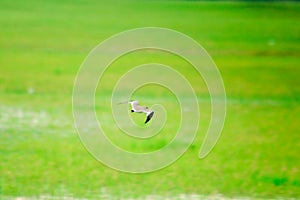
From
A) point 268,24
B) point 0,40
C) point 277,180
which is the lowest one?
point 277,180

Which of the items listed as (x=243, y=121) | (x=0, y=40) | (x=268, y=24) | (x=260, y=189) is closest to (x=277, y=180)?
(x=260, y=189)

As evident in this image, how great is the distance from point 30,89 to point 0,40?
12.7 m

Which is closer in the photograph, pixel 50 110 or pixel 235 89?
pixel 50 110

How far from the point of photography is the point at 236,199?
34.9ft

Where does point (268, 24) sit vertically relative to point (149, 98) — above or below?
above

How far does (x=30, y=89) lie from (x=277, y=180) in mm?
12089

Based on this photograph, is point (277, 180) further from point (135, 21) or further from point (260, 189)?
point (135, 21)

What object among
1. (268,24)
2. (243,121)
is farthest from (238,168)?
(268,24)

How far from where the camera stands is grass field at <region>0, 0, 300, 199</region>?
11547mm

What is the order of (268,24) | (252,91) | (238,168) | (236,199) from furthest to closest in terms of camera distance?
(268,24) → (252,91) → (238,168) → (236,199)

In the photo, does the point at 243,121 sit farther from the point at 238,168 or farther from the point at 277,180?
the point at 277,180

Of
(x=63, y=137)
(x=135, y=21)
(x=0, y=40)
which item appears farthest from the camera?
(x=135, y=21)

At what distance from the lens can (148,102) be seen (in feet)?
65.9

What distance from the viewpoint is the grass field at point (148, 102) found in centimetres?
1155
